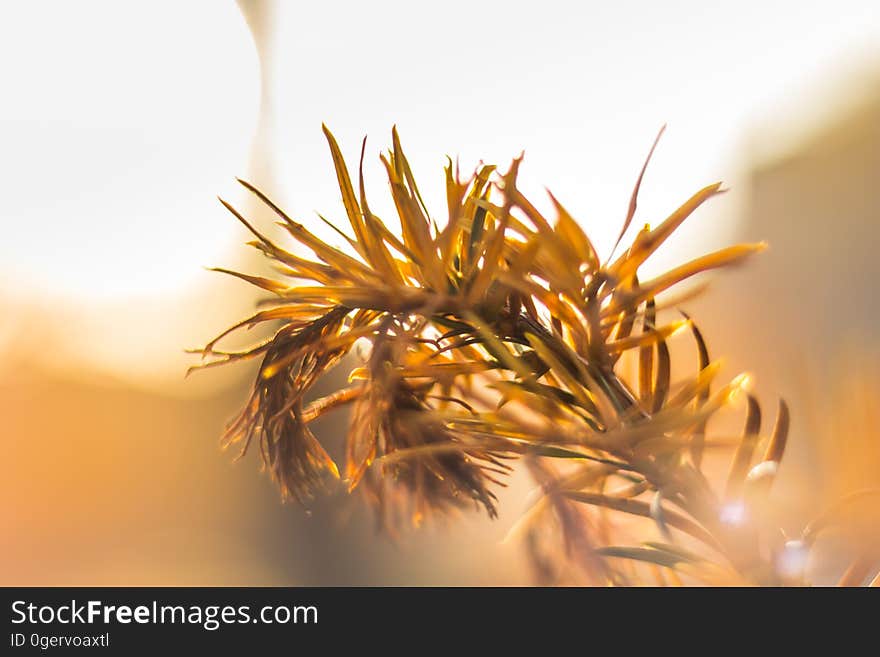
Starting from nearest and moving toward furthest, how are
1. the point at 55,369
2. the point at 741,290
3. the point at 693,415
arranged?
the point at 693,415
the point at 741,290
the point at 55,369

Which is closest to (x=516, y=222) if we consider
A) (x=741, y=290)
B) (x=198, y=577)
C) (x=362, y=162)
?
(x=362, y=162)

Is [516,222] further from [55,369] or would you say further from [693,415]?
[55,369]

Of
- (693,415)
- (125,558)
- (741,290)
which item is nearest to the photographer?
(693,415)
